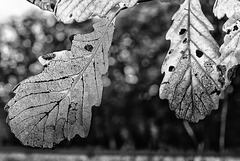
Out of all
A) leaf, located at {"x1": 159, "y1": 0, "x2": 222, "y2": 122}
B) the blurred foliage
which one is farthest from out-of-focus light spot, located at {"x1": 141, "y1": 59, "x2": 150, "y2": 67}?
leaf, located at {"x1": 159, "y1": 0, "x2": 222, "y2": 122}

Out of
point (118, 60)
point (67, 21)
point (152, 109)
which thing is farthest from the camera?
point (152, 109)

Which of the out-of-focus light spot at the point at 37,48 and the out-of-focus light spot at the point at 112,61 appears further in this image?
the out-of-focus light spot at the point at 37,48

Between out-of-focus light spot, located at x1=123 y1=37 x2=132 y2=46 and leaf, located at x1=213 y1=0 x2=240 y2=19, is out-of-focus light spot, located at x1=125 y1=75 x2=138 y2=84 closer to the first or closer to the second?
out-of-focus light spot, located at x1=123 y1=37 x2=132 y2=46

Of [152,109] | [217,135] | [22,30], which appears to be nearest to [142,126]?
[152,109]

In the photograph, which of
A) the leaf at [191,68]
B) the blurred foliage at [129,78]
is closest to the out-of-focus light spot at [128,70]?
the blurred foliage at [129,78]

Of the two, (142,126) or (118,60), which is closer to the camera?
(118,60)

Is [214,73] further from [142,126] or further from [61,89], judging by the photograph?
[142,126]

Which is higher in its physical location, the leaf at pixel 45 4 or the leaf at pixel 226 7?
the leaf at pixel 226 7

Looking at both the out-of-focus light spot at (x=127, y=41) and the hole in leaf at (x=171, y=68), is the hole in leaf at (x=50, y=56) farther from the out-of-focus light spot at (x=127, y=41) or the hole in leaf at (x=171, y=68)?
the out-of-focus light spot at (x=127, y=41)
